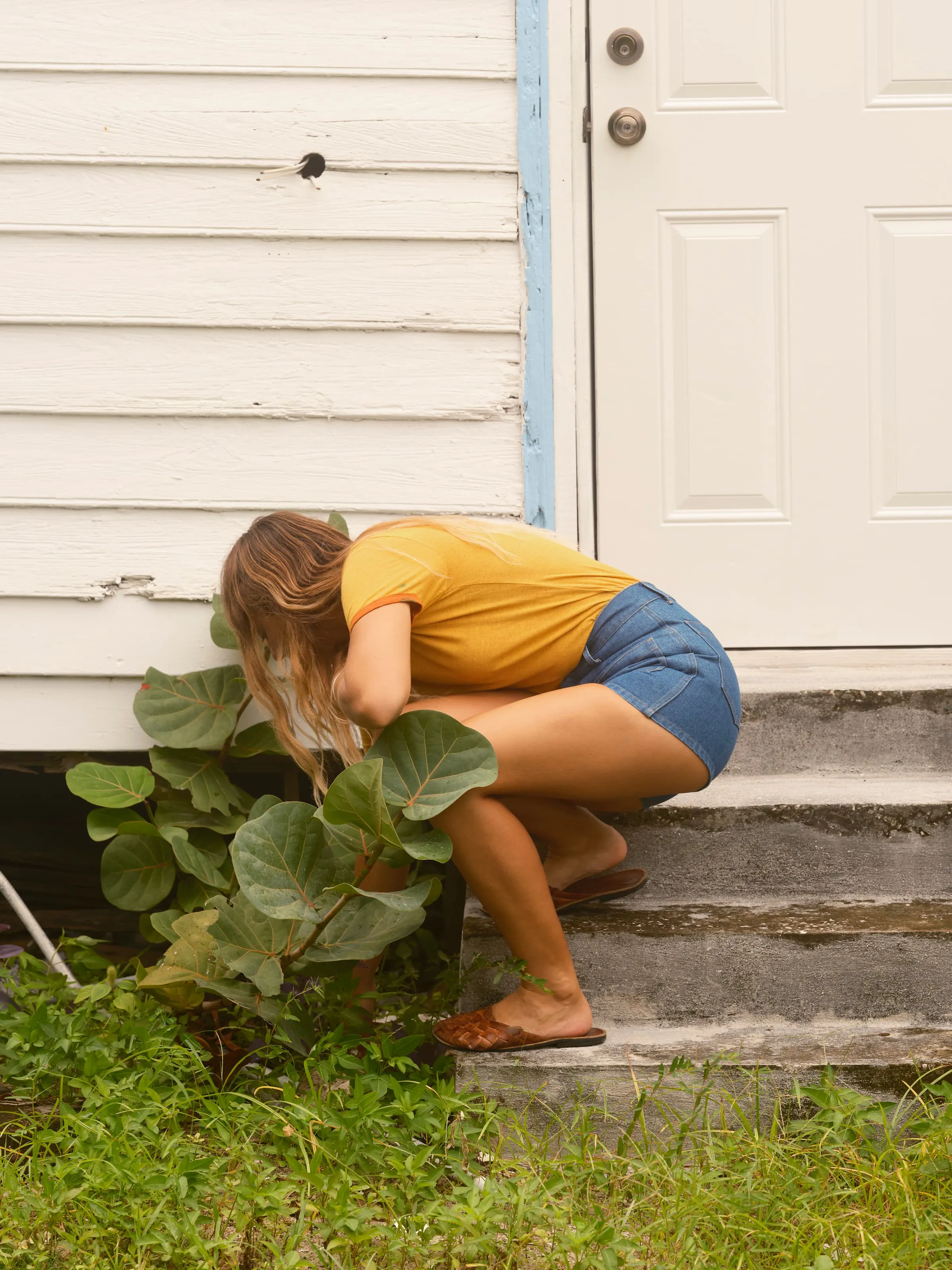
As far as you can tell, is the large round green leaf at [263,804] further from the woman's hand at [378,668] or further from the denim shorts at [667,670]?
the denim shorts at [667,670]

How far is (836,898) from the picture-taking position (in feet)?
6.76

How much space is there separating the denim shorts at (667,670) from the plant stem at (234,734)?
762 mm

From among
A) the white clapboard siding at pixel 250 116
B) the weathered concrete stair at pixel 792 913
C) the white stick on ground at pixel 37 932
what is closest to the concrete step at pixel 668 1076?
the weathered concrete stair at pixel 792 913

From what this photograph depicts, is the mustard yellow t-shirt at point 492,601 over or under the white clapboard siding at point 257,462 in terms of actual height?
under

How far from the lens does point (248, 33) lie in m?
2.34

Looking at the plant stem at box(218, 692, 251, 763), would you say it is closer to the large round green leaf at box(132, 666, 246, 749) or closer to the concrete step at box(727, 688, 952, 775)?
the large round green leaf at box(132, 666, 246, 749)

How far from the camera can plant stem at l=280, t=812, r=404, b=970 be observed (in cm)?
158

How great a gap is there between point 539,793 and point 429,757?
0.28 meters

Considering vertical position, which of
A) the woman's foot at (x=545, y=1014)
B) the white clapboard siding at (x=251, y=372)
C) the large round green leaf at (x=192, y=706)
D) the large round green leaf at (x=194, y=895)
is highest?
the white clapboard siding at (x=251, y=372)

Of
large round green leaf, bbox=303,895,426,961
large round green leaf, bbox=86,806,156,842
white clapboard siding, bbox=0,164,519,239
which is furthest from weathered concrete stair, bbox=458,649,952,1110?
white clapboard siding, bbox=0,164,519,239

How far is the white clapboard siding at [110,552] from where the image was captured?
237 centimetres

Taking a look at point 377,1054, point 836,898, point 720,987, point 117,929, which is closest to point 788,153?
point 836,898

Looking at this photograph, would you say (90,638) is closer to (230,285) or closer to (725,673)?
(230,285)

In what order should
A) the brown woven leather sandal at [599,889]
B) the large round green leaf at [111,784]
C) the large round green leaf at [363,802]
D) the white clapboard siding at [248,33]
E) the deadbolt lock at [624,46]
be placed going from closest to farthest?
the large round green leaf at [363,802] → the brown woven leather sandal at [599,889] → the large round green leaf at [111,784] → the white clapboard siding at [248,33] → the deadbolt lock at [624,46]
